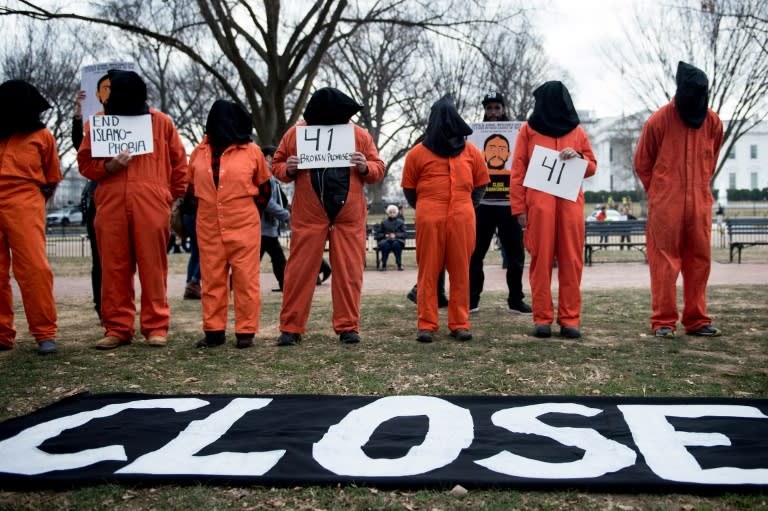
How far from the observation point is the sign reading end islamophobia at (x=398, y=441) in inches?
114

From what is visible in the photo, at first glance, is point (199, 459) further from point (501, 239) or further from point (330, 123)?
point (501, 239)

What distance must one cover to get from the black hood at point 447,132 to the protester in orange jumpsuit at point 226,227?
1.59m

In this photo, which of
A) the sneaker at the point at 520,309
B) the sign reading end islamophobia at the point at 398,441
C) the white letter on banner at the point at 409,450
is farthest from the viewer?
the sneaker at the point at 520,309

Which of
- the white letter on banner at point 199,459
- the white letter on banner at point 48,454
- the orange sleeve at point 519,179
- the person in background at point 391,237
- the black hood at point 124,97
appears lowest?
the white letter on banner at point 199,459

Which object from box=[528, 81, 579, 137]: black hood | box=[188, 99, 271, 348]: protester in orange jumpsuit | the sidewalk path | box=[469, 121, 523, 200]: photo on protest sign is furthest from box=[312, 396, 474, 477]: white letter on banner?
the sidewalk path

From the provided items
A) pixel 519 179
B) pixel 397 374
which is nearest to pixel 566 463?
pixel 397 374

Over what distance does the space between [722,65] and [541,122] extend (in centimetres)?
1886

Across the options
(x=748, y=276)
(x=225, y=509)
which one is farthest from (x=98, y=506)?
(x=748, y=276)

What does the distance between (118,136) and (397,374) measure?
3139 millimetres

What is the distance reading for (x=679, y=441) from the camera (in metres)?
3.22

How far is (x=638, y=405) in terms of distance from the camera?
3.79 meters

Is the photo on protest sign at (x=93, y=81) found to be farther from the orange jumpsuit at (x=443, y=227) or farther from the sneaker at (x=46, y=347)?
the orange jumpsuit at (x=443, y=227)

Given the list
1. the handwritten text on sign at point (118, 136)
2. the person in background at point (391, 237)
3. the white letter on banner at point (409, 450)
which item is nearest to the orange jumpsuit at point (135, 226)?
the handwritten text on sign at point (118, 136)

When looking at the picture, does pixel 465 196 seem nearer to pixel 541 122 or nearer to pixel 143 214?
pixel 541 122
